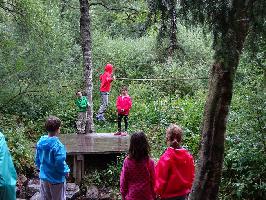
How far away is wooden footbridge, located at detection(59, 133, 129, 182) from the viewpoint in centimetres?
1132

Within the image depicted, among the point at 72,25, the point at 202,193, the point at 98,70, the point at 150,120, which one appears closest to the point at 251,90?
the point at 202,193

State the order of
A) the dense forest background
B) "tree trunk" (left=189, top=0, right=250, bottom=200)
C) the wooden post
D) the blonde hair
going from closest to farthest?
1. the blonde hair
2. "tree trunk" (left=189, top=0, right=250, bottom=200)
3. the dense forest background
4. the wooden post

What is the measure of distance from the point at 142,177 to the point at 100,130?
9.63 metres

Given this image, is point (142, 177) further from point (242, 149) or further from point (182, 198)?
point (242, 149)

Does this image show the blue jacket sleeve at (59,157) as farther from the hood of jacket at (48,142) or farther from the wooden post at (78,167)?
the wooden post at (78,167)

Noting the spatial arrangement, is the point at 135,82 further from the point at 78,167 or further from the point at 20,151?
the point at 20,151

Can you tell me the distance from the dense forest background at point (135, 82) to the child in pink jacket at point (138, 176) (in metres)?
1.44

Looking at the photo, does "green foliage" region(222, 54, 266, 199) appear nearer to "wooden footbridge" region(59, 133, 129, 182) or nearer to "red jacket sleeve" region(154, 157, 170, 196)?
"wooden footbridge" region(59, 133, 129, 182)

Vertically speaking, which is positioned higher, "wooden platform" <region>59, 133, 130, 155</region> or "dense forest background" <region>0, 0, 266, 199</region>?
"dense forest background" <region>0, 0, 266, 199</region>

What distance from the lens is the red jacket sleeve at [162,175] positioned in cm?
512

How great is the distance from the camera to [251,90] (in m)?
9.07

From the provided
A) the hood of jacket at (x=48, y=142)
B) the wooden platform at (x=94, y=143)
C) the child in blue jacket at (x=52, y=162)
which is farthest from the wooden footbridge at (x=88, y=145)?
the hood of jacket at (x=48, y=142)

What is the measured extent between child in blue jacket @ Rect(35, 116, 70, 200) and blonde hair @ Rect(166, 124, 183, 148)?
1525 millimetres

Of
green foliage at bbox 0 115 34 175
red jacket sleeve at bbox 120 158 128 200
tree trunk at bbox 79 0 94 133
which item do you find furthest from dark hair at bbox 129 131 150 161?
tree trunk at bbox 79 0 94 133
